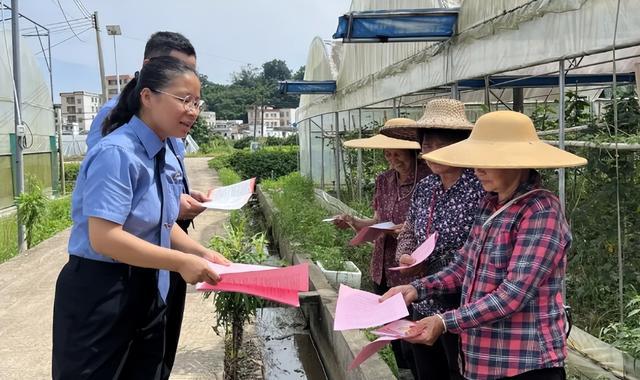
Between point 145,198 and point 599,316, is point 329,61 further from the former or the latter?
point 145,198

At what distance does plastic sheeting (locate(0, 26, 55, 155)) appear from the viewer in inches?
479

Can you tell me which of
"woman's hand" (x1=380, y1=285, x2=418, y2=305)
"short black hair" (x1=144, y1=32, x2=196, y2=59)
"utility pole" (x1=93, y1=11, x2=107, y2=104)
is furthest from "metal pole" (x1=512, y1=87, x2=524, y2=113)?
"utility pole" (x1=93, y1=11, x2=107, y2=104)

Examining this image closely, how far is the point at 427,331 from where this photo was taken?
5.54ft

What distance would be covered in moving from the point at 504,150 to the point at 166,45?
1560 millimetres

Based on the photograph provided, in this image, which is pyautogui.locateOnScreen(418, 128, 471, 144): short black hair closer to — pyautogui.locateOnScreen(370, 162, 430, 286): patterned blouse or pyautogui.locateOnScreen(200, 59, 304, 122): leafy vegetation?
pyautogui.locateOnScreen(370, 162, 430, 286): patterned blouse

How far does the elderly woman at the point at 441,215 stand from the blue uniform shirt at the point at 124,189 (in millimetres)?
1012

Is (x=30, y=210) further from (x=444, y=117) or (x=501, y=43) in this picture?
(x=444, y=117)

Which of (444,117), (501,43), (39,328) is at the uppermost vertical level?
(501,43)

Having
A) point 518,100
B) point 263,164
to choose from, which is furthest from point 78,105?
point 518,100

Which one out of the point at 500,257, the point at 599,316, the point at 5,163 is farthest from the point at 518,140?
the point at 5,163

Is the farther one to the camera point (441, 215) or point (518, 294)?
point (441, 215)

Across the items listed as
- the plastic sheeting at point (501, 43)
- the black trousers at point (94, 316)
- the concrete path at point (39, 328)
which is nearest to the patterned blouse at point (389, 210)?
the plastic sheeting at point (501, 43)

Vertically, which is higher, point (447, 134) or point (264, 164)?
point (447, 134)

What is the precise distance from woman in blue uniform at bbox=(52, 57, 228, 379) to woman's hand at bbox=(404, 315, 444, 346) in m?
0.65
